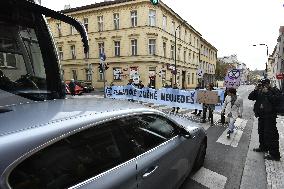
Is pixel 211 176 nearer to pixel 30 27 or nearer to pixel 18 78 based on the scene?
pixel 18 78

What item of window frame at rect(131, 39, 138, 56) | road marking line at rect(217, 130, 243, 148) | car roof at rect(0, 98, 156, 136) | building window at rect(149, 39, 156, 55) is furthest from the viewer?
window frame at rect(131, 39, 138, 56)

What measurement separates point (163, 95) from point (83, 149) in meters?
13.2

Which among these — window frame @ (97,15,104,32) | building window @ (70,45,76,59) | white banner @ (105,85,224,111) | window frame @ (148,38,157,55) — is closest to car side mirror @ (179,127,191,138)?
white banner @ (105,85,224,111)

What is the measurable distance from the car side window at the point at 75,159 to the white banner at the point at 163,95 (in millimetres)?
10573

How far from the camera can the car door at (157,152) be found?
111 inches

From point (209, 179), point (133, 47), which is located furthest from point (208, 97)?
point (133, 47)

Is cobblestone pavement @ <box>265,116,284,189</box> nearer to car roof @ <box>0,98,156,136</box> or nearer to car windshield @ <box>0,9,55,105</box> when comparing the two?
car roof @ <box>0,98,156,136</box>

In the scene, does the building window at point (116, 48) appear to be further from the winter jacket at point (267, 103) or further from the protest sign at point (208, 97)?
the winter jacket at point (267, 103)

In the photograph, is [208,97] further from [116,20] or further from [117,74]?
[116,20]

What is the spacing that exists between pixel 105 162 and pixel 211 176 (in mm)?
3179

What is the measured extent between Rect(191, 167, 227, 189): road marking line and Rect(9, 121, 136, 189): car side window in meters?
2.41

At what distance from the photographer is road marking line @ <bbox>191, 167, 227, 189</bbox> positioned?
15.1 feet

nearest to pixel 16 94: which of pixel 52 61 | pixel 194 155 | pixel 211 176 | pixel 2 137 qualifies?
pixel 52 61

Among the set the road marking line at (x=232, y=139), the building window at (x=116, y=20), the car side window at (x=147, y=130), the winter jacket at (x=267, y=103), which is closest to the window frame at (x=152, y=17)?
A: the building window at (x=116, y=20)
